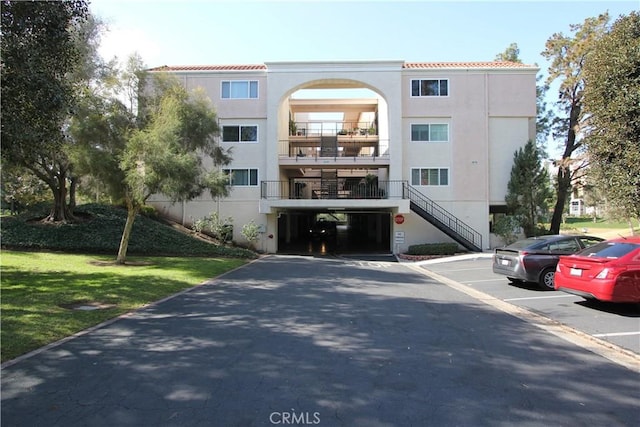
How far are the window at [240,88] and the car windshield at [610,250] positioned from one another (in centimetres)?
2076

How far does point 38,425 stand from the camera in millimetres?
3607

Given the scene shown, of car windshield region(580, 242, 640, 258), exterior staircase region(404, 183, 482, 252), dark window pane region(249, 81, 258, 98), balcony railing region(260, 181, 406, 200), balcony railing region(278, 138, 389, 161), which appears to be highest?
A: dark window pane region(249, 81, 258, 98)

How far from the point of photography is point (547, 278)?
36.6 feet

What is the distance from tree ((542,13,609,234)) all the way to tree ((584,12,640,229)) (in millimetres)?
14080

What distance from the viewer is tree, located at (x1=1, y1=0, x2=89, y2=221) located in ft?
25.1

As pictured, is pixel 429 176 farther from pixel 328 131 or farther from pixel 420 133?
pixel 328 131

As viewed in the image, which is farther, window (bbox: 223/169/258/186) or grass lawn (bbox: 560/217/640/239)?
grass lawn (bbox: 560/217/640/239)

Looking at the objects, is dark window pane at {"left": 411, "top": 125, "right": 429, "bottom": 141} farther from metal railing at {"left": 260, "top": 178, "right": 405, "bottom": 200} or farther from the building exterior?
metal railing at {"left": 260, "top": 178, "right": 405, "bottom": 200}

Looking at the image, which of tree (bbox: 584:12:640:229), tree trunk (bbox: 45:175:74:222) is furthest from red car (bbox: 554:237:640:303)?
tree trunk (bbox: 45:175:74:222)

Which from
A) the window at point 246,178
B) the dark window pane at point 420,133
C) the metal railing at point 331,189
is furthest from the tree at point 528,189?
the window at point 246,178

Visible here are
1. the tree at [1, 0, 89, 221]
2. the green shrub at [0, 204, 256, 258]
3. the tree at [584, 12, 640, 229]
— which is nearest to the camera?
the tree at [1, 0, 89, 221]

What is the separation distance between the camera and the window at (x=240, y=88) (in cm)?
2573

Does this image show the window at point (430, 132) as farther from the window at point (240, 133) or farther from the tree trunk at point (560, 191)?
the window at point (240, 133)

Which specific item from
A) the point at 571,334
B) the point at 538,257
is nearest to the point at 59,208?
the point at 538,257
